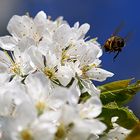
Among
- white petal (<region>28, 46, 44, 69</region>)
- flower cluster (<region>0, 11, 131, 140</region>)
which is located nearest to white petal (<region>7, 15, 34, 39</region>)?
flower cluster (<region>0, 11, 131, 140</region>)

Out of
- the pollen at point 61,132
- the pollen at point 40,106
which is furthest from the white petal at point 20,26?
the pollen at point 61,132

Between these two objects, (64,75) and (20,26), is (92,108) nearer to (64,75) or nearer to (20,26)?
(64,75)

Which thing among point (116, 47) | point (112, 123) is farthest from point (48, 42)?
point (116, 47)

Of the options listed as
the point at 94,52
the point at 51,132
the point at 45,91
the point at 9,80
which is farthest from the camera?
the point at 94,52

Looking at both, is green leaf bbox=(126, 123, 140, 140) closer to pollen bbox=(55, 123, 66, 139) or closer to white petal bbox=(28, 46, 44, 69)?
pollen bbox=(55, 123, 66, 139)

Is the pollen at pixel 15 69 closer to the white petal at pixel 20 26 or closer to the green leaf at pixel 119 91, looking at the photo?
the white petal at pixel 20 26

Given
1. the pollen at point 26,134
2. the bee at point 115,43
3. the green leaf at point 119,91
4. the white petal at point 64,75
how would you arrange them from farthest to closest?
the bee at point 115,43 < the green leaf at point 119,91 < the white petal at point 64,75 < the pollen at point 26,134

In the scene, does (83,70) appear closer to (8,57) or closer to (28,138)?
(8,57)
